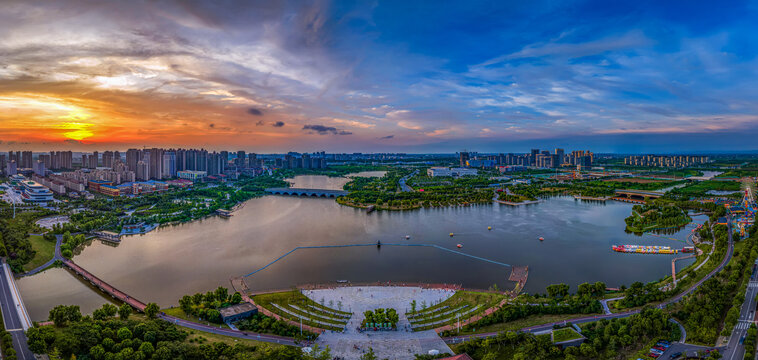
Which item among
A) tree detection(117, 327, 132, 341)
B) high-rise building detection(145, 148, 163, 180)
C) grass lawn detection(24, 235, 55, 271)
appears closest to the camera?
tree detection(117, 327, 132, 341)

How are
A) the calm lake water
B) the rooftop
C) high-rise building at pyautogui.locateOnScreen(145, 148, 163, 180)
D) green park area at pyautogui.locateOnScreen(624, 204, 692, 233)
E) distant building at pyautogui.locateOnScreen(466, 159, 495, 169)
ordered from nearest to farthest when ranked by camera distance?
the rooftop < the calm lake water < green park area at pyautogui.locateOnScreen(624, 204, 692, 233) < high-rise building at pyautogui.locateOnScreen(145, 148, 163, 180) < distant building at pyautogui.locateOnScreen(466, 159, 495, 169)

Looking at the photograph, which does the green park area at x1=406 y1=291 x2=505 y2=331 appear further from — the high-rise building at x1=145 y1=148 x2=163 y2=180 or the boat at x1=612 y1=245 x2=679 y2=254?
the high-rise building at x1=145 y1=148 x2=163 y2=180

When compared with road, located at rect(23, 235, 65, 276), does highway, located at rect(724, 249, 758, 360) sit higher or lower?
higher

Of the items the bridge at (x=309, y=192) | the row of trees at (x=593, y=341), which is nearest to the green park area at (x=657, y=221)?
the row of trees at (x=593, y=341)

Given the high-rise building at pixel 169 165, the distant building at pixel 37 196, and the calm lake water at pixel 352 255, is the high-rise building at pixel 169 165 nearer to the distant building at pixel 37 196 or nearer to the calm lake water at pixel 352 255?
the distant building at pixel 37 196

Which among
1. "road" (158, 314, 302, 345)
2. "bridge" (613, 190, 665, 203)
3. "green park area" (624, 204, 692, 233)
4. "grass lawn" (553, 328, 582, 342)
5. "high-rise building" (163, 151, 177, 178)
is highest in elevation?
"high-rise building" (163, 151, 177, 178)

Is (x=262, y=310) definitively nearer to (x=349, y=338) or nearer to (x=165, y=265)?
(x=349, y=338)

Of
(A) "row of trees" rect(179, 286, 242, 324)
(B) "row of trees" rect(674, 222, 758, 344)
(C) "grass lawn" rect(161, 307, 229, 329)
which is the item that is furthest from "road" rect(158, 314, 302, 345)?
(B) "row of trees" rect(674, 222, 758, 344)
